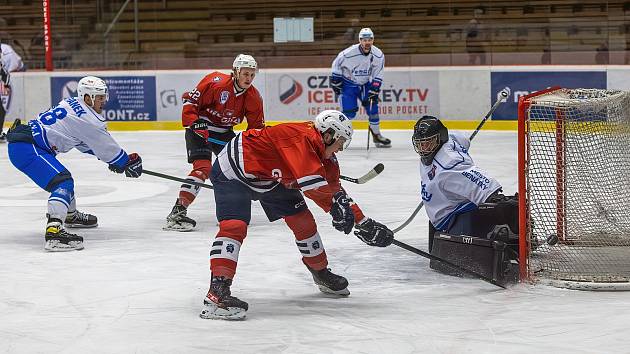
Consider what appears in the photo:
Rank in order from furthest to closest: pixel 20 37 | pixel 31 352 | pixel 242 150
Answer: pixel 20 37, pixel 242 150, pixel 31 352

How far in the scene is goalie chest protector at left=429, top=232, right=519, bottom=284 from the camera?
4927 mm

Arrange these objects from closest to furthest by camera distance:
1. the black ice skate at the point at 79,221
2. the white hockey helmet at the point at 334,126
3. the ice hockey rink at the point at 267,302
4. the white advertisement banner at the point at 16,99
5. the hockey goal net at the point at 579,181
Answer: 1. the ice hockey rink at the point at 267,302
2. the white hockey helmet at the point at 334,126
3. the hockey goal net at the point at 579,181
4. the black ice skate at the point at 79,221
5. the white advertisement banner at the point at 16,99

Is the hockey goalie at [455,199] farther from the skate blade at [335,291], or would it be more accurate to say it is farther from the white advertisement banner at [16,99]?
the white advertisement banner at [16,99]

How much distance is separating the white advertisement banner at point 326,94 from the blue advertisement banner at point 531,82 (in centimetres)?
76

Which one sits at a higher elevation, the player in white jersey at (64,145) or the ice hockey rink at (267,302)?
the player in white jersey at (64,145)

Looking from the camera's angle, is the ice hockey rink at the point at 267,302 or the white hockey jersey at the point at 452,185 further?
the white hockey jersey at the point at 452,185

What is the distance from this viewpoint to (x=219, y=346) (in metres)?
3.98

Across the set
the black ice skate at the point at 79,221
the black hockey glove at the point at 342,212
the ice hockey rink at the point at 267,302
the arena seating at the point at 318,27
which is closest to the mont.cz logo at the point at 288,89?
the arena seating at the point at 318,27

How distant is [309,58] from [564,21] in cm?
312

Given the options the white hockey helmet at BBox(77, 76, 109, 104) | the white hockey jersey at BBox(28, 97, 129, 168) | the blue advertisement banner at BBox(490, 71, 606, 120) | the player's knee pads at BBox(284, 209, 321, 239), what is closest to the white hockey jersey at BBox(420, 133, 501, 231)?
the player's knee pads at BBox(284, 209, 321, 239)

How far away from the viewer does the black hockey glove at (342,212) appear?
419cm

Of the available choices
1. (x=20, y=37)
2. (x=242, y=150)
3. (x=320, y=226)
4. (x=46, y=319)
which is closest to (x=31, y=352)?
(x=46, y=319)

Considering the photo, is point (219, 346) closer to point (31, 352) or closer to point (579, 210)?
point (31, 352)

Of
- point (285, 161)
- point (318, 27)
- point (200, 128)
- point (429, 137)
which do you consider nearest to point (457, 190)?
point (429, 137)
